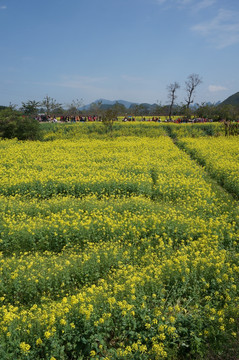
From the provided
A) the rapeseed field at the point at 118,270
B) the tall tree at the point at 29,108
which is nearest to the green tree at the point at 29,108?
the tall tree at the point at 29,108

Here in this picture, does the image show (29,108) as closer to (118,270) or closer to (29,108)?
(29,108)

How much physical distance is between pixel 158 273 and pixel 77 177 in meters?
7.18

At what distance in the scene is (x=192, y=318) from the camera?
3.93 m

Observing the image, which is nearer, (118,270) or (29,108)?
(118,270)

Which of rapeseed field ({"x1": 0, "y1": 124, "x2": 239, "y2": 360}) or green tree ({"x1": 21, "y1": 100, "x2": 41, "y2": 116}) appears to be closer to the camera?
rapeseed field ({"x1": 0, "y1": 124, "x2": 239, "y2": 360})

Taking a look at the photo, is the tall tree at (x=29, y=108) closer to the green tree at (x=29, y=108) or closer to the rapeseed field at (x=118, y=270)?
the green tree at (x=29, y=108)

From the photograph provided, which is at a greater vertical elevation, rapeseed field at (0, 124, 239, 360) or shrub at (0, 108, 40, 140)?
shrub at (0, 108, 40, 140)

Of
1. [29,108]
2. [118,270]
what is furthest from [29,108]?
[118,270]

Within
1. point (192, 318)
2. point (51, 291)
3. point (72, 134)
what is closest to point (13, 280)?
point (51, 291)

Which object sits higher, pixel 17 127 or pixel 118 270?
pixel 17 127

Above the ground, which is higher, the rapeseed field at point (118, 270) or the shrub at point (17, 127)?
the shrub at point (17, 127)

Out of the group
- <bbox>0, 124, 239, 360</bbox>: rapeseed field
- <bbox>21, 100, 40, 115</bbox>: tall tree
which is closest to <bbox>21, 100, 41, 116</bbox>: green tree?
<bbox>21, 100, 40, 115</bbox>: tall tree

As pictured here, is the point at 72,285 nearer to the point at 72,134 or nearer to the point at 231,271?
the point at 231,271

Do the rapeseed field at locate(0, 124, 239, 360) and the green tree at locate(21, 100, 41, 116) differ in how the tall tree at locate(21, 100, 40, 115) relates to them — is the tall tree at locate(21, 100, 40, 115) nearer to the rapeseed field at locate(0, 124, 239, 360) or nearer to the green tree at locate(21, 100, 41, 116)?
the green tree at locate(21, 100, 41, 116)
